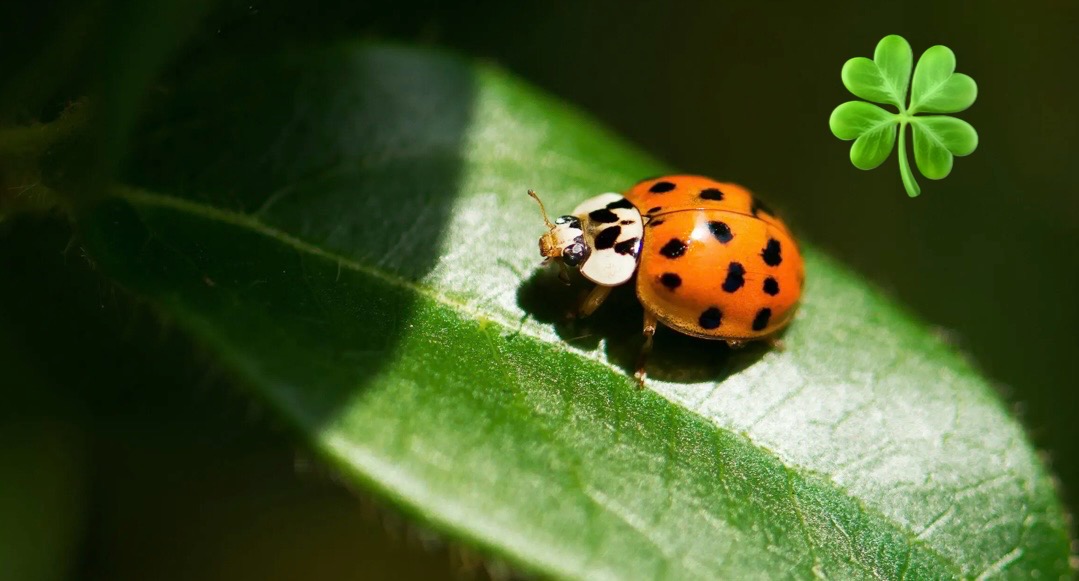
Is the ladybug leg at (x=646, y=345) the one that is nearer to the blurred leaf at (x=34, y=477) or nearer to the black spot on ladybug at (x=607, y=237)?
the black spot on ladybug at (x=607, y=237)

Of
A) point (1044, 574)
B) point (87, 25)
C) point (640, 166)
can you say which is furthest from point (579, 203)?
point (1044, 574)

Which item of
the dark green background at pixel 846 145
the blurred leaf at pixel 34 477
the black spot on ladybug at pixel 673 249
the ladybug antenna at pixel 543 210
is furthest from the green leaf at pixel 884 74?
the blurred leaf at pixel 34 477

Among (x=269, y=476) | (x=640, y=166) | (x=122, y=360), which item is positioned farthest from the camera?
(x=269, y=476)

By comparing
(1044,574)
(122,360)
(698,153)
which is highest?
(1044,574)

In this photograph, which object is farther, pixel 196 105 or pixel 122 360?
pixel 122 360

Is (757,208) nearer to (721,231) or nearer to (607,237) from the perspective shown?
(721,231)

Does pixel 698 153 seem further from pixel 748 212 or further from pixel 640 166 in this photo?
pixel 748 212

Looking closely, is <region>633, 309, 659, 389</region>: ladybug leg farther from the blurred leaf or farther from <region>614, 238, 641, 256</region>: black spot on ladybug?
the blurred leaf

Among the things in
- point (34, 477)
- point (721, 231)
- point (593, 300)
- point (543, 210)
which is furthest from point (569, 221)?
point (34, 477)
